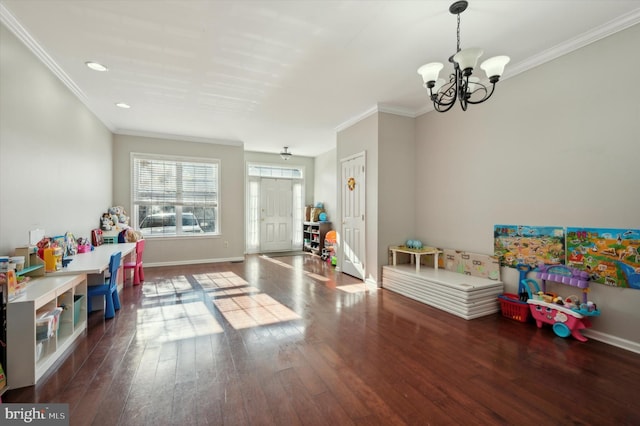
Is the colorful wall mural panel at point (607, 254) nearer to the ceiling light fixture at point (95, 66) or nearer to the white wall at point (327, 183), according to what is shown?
the white wall at point (327, 183)

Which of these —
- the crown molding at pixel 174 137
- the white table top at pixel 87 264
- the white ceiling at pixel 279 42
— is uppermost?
the white ceiling at pixel 279 42

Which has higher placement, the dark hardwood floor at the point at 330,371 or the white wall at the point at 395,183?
the white wall at the point at 395,183

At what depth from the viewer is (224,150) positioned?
6578mm

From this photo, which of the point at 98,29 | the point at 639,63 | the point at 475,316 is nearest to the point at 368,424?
the point at 475,316

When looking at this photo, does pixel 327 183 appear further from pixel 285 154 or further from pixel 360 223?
pixel 360 223

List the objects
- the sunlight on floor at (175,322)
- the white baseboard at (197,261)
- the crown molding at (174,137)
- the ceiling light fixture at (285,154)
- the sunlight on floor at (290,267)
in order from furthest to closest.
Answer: the ceiling light fixture at (285,154) → the white baseboard at (197,261) → the crown molding at (174,137) → the sunlight on floor at (290,267) → the sunlight on floor at (175,322)

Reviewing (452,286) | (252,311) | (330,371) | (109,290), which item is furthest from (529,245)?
(109,290)

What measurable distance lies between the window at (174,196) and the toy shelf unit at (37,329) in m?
3.67

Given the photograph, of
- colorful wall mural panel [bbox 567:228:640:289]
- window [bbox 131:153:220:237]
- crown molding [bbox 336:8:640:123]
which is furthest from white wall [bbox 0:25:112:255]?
colorful wall mural panel [bbox 567:228:640:289]

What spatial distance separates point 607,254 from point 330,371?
111 inches

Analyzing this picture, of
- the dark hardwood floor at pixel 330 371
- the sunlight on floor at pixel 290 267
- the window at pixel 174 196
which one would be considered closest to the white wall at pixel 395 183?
the sunlight on floor at pixel 290 267

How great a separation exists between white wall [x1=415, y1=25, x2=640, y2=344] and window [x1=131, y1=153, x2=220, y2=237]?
16.4ft

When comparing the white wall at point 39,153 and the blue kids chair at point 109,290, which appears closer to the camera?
the white wall at point 39,153

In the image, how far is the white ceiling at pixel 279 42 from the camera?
230 cm
